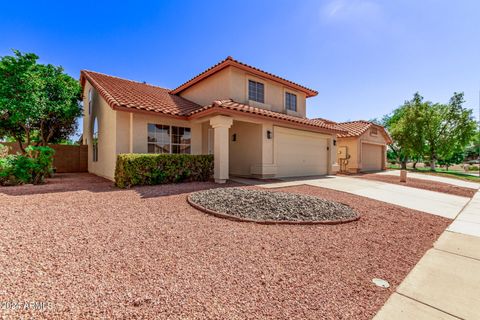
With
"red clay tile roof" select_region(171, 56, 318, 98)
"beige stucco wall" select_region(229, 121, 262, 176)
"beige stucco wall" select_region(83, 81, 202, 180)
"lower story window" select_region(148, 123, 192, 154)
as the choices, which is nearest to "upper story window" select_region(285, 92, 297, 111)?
"red clay tile roof" select_region(171, 56, 318, 98)

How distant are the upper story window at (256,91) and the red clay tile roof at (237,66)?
0.56 metres

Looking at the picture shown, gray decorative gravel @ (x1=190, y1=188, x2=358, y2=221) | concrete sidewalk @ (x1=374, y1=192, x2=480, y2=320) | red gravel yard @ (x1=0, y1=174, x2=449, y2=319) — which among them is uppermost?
gray decorative gravel @ (x1=190, y1=188, x2=358, y2=221)

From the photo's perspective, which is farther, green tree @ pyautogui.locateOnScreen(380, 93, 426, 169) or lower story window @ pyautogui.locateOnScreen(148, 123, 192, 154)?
green tree @ pyautogui.locateOnScreen(380, 93, 426, 169)

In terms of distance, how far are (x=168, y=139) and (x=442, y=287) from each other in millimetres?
10477

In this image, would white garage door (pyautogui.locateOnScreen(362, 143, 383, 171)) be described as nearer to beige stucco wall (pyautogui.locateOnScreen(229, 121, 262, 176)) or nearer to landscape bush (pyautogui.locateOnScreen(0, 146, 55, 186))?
beige stucco wall (pyautogui.locateOnScreen(229, 121, 262, 176))

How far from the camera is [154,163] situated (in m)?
8.10

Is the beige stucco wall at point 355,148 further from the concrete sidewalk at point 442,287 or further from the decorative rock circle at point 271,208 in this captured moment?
the concrete sidewalk at point 442,287

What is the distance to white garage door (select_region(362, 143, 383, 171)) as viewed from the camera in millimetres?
19672

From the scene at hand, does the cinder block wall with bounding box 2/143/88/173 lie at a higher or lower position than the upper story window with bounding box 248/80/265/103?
lower

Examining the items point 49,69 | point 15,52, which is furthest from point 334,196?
point 15,52

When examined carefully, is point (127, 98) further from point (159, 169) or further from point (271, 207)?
point (271, 207)

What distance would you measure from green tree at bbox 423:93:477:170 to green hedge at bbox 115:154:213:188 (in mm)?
24857

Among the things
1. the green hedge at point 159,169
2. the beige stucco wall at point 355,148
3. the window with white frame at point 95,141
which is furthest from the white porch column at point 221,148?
the beige stucco wall at point 355,148

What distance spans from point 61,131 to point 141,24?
9.35 m
